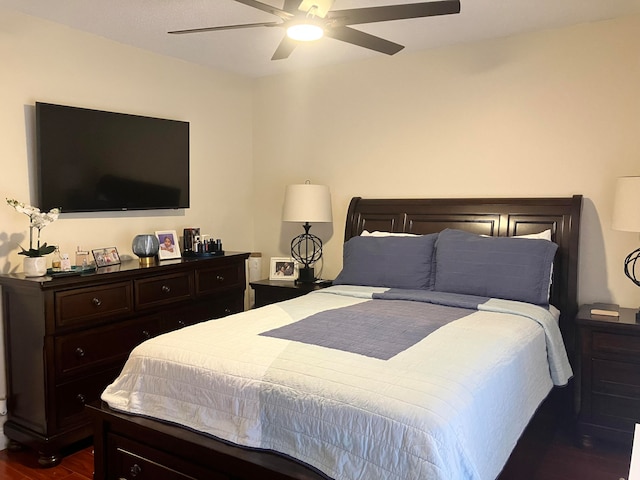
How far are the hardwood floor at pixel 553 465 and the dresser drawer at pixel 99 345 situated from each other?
1.64ft

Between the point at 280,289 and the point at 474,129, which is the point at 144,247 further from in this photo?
the point at 474,129

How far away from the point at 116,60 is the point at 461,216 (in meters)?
2.62

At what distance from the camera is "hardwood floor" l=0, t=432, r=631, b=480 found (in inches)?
109

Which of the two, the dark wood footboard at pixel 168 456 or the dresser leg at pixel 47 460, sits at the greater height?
the dark wood footboard at pixel 168 456

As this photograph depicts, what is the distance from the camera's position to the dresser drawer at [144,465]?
2016 mm

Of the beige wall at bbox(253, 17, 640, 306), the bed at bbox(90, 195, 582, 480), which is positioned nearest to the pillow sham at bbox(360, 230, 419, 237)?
the beige wall at bbox(253, 17, 640, 306)

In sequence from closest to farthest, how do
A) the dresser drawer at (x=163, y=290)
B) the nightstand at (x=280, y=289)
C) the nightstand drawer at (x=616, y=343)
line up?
the nightstand drawer at (x=616, y=343)
the dresser drawer at (x=163, y=290)
the nightstand at (x=280, y=289)

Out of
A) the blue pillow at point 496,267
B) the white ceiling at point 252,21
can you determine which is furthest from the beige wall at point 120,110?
the blue pillow at point 496,267

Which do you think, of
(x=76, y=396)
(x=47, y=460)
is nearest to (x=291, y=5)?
(x=76, y=396)

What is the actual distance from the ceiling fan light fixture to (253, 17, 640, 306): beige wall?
61.4 inches

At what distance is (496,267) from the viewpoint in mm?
3170

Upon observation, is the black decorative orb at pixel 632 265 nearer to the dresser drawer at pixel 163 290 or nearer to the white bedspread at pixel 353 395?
the white bedspread at pixel 353 395

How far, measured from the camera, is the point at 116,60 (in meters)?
3.66

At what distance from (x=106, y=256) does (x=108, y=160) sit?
650 mm
